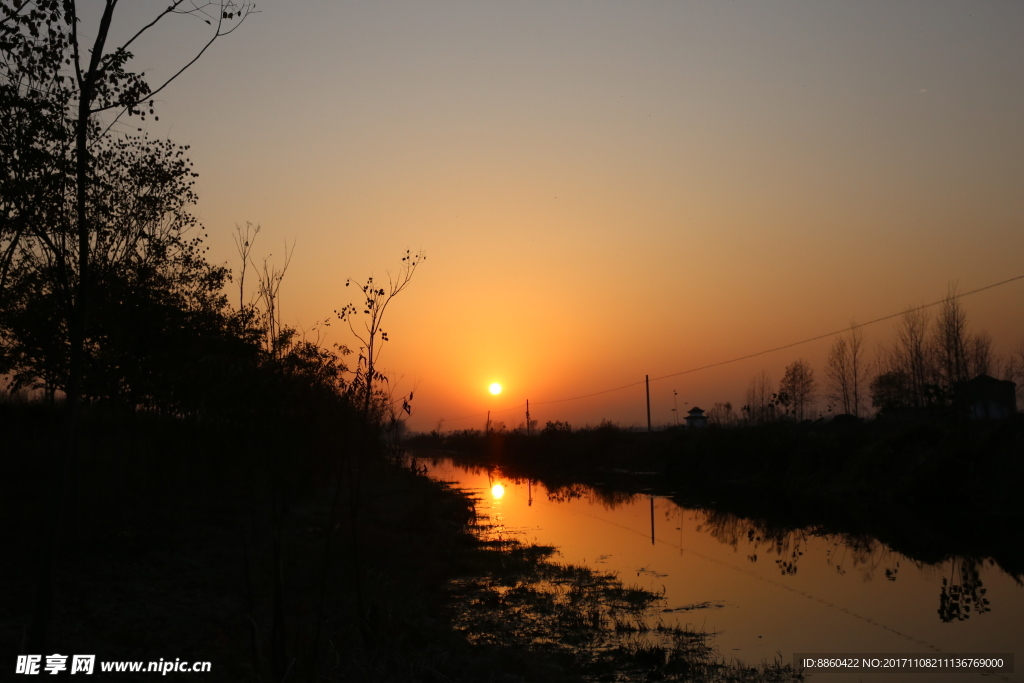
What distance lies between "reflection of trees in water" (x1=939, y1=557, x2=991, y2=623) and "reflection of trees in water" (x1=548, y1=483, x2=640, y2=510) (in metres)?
16.7

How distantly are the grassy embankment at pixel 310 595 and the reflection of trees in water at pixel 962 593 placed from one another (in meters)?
5.20

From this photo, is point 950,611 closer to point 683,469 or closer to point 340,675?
point 340,675

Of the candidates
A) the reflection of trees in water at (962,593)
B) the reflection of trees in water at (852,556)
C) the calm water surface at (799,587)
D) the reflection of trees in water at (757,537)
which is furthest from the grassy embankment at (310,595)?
the reflection of trees in water at (757,537)

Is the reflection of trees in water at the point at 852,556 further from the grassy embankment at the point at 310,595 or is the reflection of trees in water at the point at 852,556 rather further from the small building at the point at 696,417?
the small building at the point at 696,417

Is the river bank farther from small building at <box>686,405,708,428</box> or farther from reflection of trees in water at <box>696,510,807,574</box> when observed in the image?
small building at <box>686,405,708,428</box>

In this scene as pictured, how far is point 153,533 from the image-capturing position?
53.9 ft

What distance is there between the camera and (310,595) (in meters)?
12.7

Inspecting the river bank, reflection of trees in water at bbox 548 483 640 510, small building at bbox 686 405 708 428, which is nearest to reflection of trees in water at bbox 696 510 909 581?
the river bank

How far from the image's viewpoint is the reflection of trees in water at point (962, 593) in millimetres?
13109

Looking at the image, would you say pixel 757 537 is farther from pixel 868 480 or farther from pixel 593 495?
pixel 593 495

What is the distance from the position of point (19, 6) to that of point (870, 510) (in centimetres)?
2971

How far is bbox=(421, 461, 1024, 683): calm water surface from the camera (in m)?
11.3

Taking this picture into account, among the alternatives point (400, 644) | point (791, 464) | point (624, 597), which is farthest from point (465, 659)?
point (791, 464)

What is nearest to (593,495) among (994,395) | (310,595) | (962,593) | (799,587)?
(799,587)
